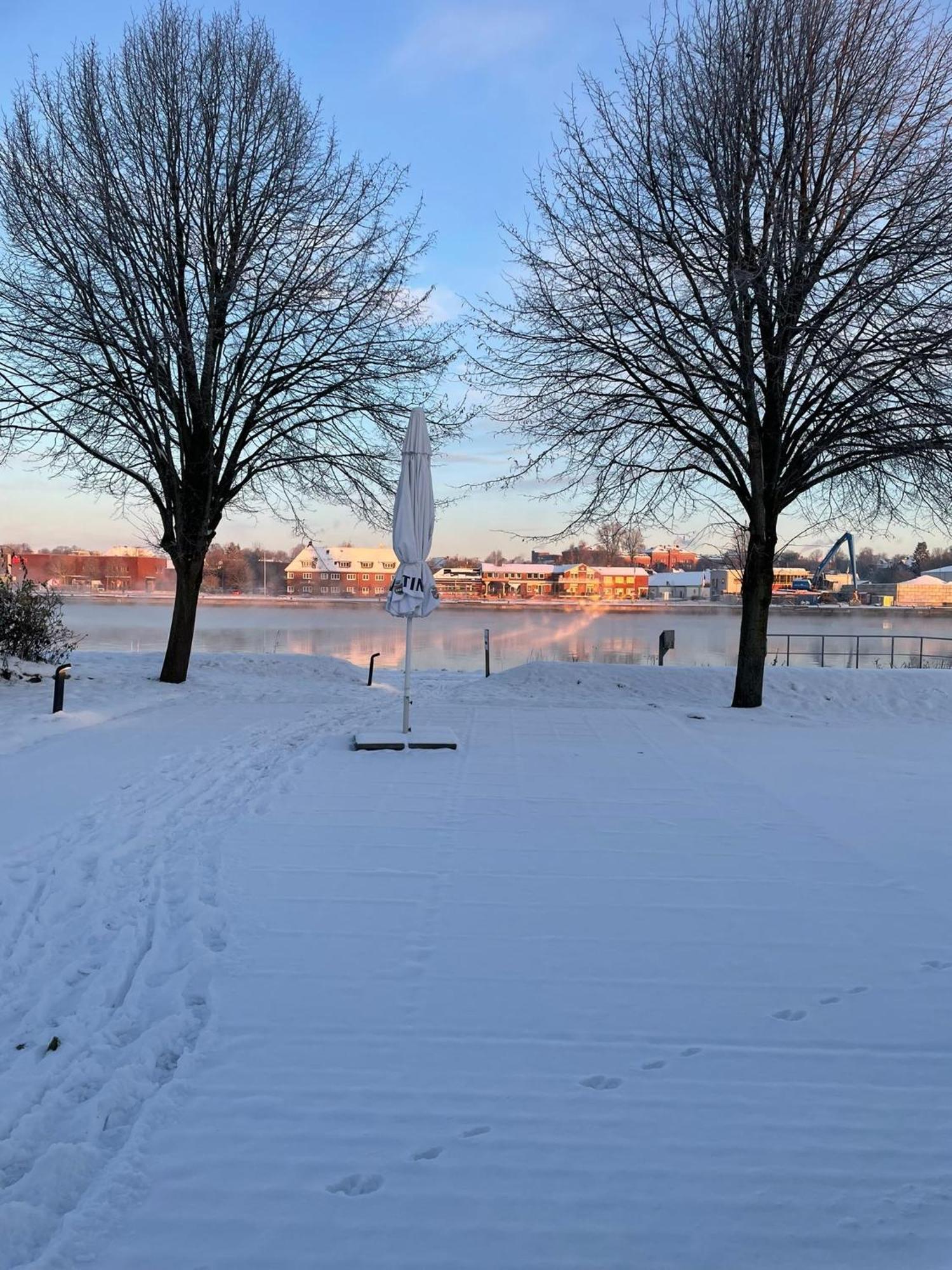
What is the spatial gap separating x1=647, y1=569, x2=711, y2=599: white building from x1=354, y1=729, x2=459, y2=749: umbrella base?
108 m

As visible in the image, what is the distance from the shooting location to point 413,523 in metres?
8.82

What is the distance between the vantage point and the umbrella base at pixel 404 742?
29.2 ft

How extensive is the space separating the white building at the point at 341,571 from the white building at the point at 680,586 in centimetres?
3927

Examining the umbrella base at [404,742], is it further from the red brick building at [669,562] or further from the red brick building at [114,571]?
the red brick building at [669,562]

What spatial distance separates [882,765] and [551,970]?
21.1 ft

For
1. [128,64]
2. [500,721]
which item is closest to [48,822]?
[500,721]

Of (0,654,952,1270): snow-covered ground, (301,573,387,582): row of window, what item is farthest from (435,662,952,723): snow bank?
(301,573,387,582): row of window

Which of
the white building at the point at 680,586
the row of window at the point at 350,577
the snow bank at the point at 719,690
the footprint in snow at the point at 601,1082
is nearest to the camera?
the footprint in snow at the point at 601,1082

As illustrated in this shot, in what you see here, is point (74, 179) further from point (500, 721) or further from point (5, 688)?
point (500, 721)

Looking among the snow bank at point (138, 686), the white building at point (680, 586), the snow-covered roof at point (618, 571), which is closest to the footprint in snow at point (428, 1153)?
the snow bank at point (138, 686)

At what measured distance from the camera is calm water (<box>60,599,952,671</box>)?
30.0 meters

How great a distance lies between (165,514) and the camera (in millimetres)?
14797

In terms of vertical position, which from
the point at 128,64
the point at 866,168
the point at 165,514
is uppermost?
the point at 128,64

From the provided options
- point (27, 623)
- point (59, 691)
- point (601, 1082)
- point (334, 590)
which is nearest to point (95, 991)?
point (601, 1082)
